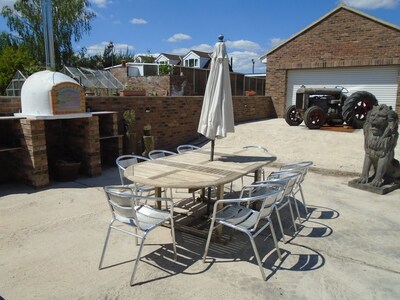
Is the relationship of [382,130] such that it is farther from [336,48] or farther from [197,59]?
[197,59]

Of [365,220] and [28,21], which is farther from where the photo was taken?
[28,21]

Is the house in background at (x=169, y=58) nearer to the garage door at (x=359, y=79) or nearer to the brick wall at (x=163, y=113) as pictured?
the garage door at (x=359, y=79)

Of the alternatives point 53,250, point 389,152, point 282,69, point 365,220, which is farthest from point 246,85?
point 53,250

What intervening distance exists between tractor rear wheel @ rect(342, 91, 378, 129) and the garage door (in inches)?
113

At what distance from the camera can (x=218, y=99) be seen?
3.93 metres

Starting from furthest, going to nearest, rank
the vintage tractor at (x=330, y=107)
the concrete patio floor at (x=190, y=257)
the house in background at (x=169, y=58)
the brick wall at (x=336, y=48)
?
1. the house in background at (x=169, y=58)
2. the brick wall at (x=336, y=48)
3. the vintage tractor at (x=330, y=107)
4. the concrete patio floor at (x=190, y=257)

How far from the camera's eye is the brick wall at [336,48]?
39.8ft

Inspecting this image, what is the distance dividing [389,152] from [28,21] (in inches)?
1039

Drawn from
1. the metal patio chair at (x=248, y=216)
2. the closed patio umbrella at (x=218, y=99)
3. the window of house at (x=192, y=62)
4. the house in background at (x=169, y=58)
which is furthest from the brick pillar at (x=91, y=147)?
the house in background at (x=169, y=58)

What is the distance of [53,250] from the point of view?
3377 millimetres

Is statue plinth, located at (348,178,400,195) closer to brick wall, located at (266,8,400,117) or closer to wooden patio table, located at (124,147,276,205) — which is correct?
wooden patio table, located at (124,147,276,205)

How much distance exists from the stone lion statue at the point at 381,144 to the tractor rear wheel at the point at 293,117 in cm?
606

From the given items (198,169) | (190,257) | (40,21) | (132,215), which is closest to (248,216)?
(190,257)

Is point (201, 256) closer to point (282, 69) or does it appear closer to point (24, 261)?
point (24, 261)
